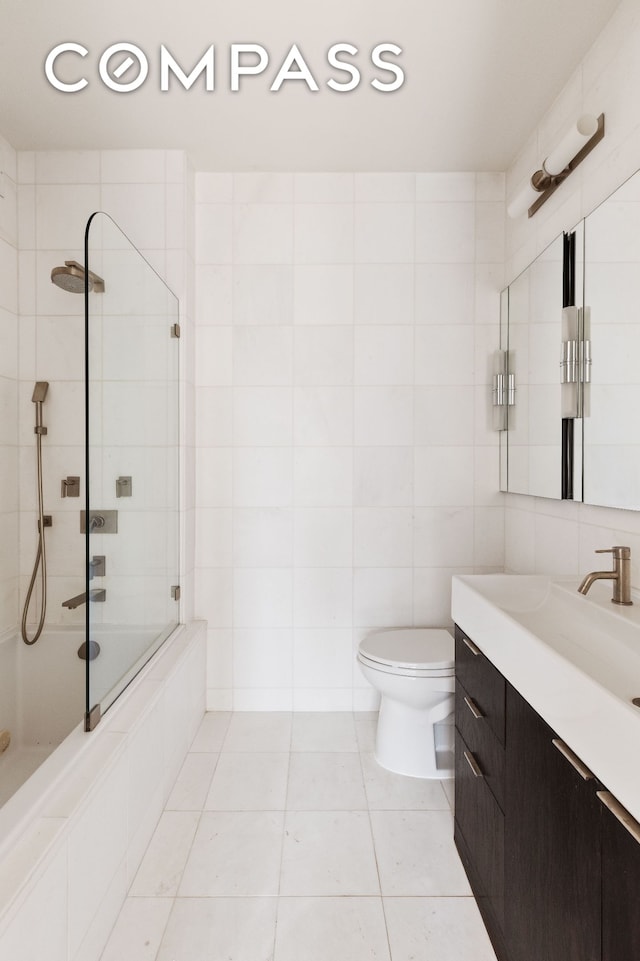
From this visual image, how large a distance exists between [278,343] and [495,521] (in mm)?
1277

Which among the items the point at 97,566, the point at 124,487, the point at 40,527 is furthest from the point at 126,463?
the point at 40,527

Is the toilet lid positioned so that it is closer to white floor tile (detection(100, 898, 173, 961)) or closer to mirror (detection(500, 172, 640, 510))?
mirror (detection(500, 172, 640, 510))

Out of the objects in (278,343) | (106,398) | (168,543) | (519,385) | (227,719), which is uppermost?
(278,343)

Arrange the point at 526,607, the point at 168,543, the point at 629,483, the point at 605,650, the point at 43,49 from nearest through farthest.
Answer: the point at 605,650 < the point at 629,483 < the point at 526,607 < the point at 43,49 < the point at 168,543

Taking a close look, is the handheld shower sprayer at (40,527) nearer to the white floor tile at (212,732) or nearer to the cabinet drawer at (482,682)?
the white floor tile at (212,732)

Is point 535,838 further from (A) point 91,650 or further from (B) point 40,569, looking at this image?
(B) point 40,569

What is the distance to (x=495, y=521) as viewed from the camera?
91.4 inches

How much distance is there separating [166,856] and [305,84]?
248cm

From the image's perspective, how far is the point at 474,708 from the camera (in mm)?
1319

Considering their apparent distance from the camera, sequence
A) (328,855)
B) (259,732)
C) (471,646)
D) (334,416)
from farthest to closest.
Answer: (334,416)
(259,732)
(328,855)
(471,646)

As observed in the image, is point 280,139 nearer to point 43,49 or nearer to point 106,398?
point 43,49

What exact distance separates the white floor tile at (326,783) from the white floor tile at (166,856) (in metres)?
0.33

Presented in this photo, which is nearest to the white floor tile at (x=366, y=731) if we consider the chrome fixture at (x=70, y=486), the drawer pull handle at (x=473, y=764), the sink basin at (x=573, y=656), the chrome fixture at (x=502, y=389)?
the drawer pull handle at (x=473, y=764)

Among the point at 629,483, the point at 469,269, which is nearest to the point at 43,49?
the point at 469,269
